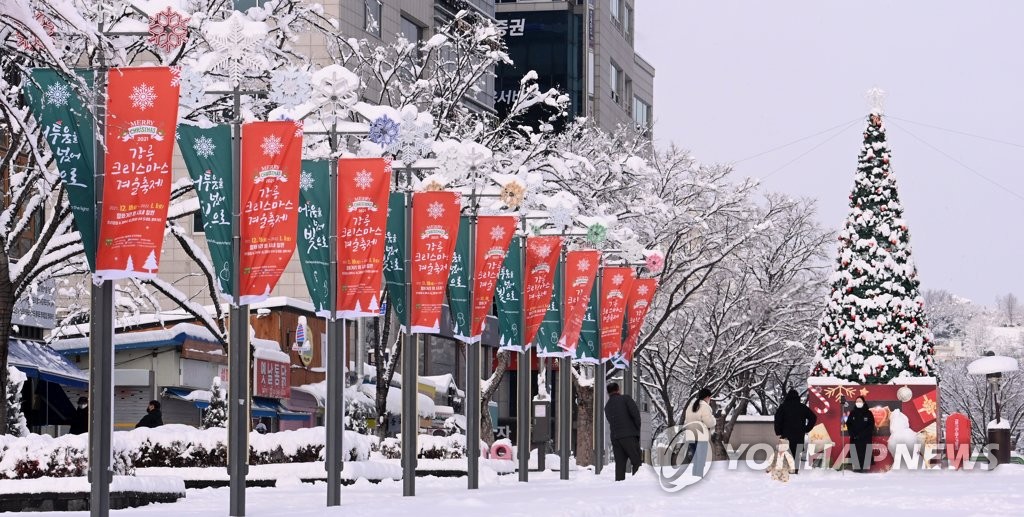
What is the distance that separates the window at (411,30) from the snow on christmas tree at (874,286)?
79.1 feet

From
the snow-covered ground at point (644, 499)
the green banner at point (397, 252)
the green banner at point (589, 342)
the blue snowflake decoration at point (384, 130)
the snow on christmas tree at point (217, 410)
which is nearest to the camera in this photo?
the snow-covered ground at point (644, 499)

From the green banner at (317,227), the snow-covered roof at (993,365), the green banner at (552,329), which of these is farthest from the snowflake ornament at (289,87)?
the snow-covered roof at (993,365)

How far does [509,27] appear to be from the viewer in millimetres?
93438

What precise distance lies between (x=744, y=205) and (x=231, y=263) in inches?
1762

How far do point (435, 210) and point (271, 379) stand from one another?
68.7 ft

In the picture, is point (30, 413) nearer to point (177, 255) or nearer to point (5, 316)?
point (5, 316)

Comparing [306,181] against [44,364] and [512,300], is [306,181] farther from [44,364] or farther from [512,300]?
[44,364]

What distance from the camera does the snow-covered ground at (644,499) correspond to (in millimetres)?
21719

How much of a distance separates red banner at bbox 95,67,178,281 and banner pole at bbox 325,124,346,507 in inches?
215

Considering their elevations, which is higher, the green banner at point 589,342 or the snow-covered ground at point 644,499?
the green banner at point 589,342

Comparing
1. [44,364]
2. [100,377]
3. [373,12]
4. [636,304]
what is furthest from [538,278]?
[373,12]

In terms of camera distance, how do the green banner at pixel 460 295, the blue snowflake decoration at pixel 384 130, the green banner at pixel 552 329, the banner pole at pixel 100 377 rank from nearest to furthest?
the banner pole at pixel 100 377, the blue snowflake decoration at pixel 384 130, the green banner at pixel 460 295, the green banner at pixel 552 329

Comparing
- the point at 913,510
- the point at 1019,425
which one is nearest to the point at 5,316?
the point at 913,510

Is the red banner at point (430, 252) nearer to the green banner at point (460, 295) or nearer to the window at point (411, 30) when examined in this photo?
the green banner at point (460, 295)
